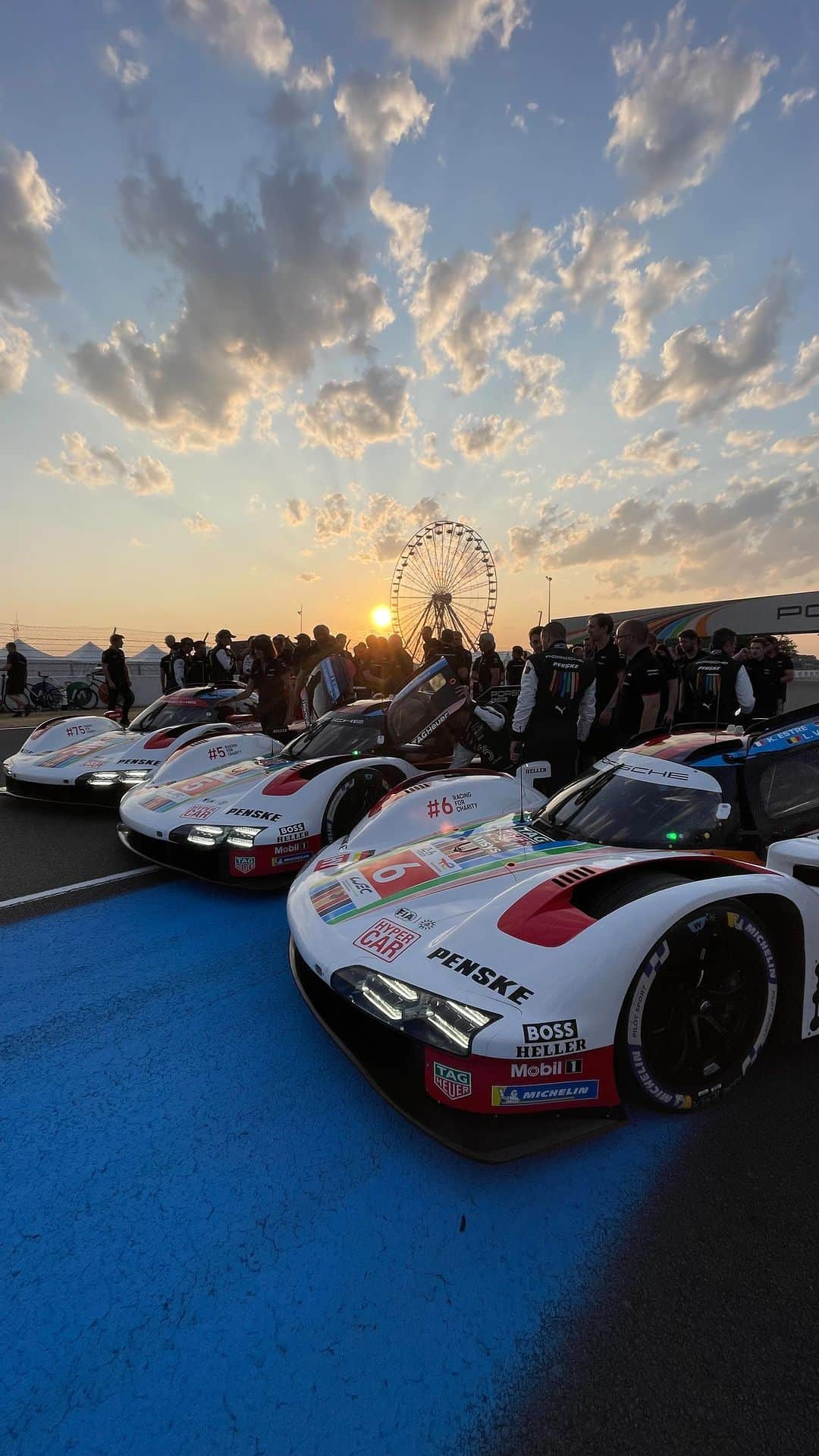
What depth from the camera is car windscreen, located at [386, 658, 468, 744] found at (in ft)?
16.2

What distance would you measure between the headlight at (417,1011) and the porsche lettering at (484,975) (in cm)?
8

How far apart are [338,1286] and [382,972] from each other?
2.28 feet

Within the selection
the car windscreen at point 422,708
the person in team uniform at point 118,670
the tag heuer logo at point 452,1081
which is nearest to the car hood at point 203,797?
the car windscreen at point 422,708

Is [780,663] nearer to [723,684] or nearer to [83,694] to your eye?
[723,684]

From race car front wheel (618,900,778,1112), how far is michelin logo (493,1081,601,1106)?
0.42 ft

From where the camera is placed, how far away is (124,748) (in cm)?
602

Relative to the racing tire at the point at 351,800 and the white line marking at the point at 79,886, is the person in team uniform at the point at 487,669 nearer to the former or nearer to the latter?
the racing tire at the point at 351,800

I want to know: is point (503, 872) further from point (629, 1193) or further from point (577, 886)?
point (629, 1193)

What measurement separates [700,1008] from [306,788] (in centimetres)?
256

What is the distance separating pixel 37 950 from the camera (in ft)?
10.3

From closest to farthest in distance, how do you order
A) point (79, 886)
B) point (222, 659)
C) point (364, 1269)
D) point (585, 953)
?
point (364, 1269)
point (585, 953)
point (79, 886)
point (222, 659)

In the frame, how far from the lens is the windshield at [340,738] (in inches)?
187

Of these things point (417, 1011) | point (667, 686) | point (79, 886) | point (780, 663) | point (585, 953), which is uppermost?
point (780, 663)

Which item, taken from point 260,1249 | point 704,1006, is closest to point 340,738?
point 704,1006
